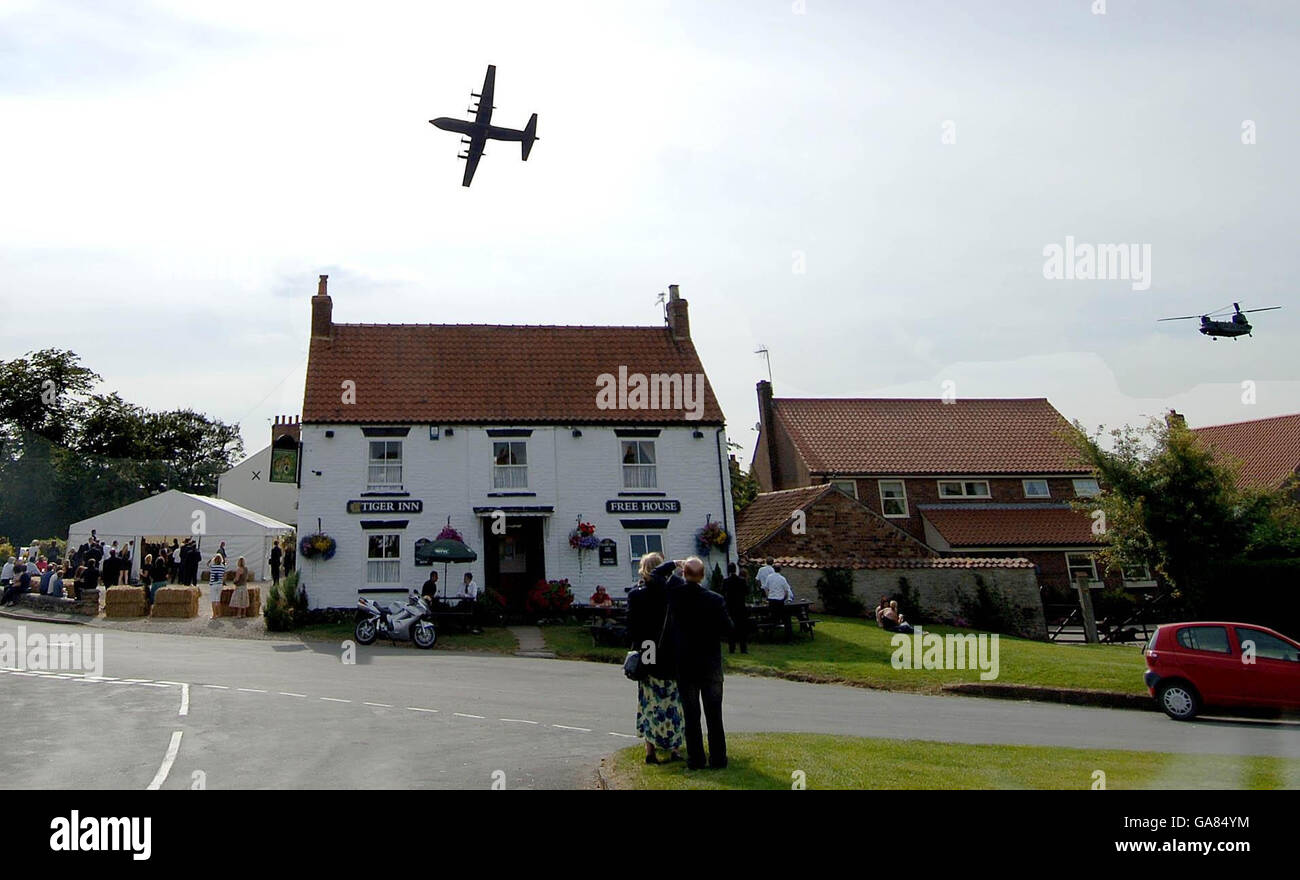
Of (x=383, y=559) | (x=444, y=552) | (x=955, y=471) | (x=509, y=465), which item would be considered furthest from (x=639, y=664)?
(x=955, y=471)

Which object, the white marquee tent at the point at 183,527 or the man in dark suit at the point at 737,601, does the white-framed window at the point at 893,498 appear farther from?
the white marquee tent at the point at 183,527

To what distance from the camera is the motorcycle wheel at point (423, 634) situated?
21.6 metres

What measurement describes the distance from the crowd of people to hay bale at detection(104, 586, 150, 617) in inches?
864

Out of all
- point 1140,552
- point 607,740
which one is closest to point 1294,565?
point 1140,552

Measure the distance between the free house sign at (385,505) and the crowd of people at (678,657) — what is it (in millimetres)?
19544

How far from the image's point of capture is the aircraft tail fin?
20.4 metres

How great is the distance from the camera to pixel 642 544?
28609 mm

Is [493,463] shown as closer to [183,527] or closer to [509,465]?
[509,465]

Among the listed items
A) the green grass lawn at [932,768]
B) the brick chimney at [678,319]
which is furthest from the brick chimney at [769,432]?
the green grass lawn at [932,768]

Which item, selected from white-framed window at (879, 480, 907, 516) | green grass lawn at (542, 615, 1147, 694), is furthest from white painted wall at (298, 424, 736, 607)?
white-framed window at (879, 480, 907, 516)

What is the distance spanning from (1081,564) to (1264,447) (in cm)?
1776
